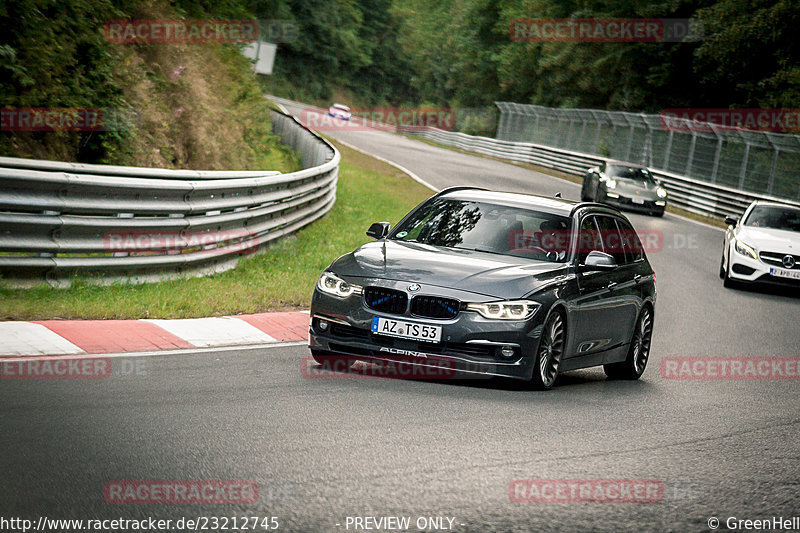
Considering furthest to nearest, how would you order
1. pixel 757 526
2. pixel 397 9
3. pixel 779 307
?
pixel 397 9 → pixel 779 307 → pixel 757 526

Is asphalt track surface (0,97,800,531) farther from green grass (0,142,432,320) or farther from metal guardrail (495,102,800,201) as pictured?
metal guardrail (495,102,800,201)

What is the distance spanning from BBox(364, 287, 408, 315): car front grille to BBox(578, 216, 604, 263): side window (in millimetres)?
2009

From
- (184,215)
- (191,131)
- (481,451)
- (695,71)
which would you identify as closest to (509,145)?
(695,71)

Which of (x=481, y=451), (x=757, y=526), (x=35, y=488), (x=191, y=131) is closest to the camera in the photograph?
(x=35, y=488)

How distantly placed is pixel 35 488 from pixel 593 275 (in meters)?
5.79

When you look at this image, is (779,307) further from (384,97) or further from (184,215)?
(384,97)

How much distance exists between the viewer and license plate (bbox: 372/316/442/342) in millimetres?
8016

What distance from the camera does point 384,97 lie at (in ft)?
383

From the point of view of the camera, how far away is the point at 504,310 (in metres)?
8.09

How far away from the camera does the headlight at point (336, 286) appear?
8.30 m

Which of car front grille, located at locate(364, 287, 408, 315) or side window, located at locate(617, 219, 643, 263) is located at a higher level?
side window, located at locate(617, 219, 643, 263)
